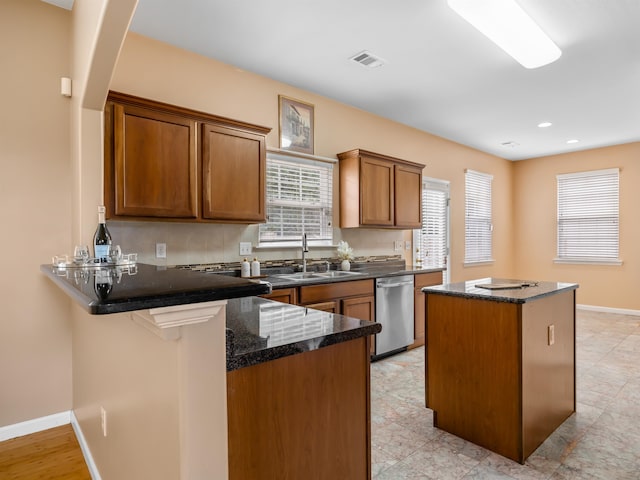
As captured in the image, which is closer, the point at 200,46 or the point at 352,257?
the point at 200,46

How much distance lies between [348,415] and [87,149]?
2.06 meters

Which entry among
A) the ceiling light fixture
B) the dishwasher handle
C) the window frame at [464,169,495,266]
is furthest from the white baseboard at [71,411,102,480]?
the window frame at [464,169,495,266]

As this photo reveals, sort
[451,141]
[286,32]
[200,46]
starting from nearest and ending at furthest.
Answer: [286,32], [200,46], [451,141]

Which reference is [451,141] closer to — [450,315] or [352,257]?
[352,257]

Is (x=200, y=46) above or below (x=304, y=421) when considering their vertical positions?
above

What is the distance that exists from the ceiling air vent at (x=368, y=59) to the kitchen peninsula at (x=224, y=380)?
2.47m

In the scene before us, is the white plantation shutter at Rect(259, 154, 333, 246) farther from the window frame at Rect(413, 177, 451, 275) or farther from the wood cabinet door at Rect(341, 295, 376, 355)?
the window frame at Rect(413, 177, 451, 275)

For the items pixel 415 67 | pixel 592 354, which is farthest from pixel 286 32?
pixel 592 354

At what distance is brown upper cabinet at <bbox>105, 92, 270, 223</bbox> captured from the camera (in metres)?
2.50

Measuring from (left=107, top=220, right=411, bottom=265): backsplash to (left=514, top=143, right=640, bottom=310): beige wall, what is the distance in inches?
194

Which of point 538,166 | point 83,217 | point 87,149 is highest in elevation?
point 538,166

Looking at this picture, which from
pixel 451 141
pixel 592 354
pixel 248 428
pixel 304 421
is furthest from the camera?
pixel 451 141

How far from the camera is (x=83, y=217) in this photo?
7.18ft

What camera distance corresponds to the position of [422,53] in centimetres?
320
